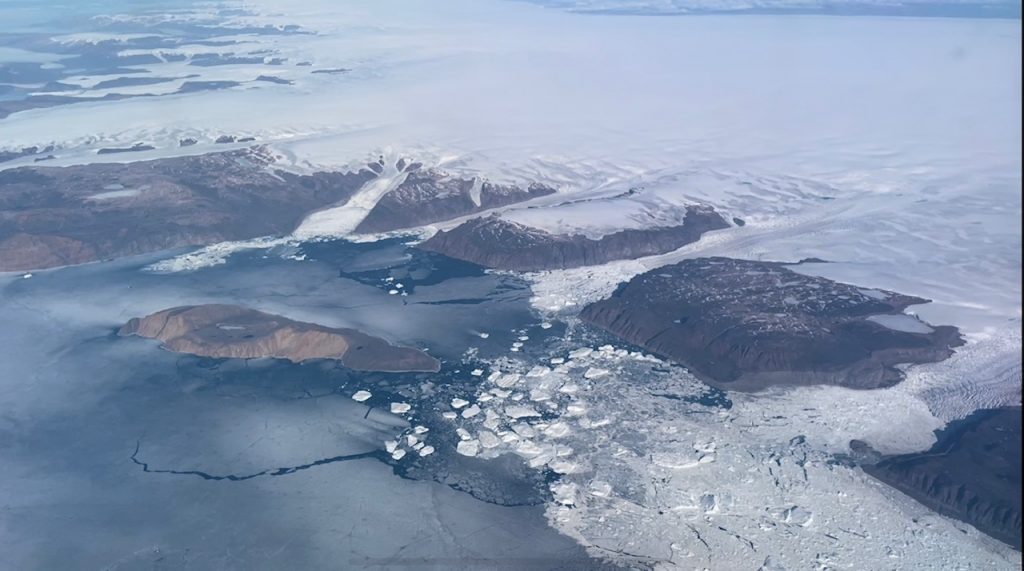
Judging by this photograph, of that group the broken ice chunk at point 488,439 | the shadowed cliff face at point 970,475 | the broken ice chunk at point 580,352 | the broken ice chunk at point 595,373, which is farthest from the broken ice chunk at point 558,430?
the shadowed cliff face at point 970,475

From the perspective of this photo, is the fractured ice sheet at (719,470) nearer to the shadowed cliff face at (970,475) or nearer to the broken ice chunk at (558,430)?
the broken ice chunk at (558,430)

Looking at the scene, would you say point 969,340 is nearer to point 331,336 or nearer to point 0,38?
point 331,336

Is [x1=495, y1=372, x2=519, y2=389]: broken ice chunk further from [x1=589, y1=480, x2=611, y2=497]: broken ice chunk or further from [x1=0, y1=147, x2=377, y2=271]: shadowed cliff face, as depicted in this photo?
[x1=0, y1=147, x2=377, y2=271]: shadowed cliff face

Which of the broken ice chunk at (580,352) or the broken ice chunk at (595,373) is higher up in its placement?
the broken ice chunk at (595,373)

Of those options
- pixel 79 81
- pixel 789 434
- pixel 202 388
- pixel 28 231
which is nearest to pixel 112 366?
pixel 202 388

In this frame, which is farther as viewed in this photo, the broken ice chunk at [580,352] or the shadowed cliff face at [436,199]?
the shadowed cliff face at [436,199]

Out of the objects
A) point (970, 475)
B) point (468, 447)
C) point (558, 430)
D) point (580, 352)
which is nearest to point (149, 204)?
point (580, 352)

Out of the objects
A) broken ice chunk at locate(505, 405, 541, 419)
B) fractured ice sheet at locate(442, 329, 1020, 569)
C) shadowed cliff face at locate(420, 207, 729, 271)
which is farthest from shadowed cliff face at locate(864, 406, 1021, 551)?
shadowed cliff face at locate(420, 207, 729, 271)
